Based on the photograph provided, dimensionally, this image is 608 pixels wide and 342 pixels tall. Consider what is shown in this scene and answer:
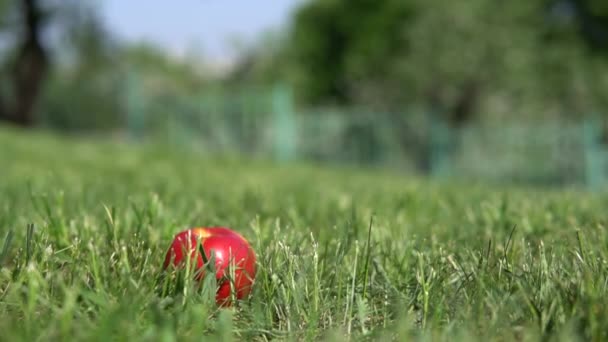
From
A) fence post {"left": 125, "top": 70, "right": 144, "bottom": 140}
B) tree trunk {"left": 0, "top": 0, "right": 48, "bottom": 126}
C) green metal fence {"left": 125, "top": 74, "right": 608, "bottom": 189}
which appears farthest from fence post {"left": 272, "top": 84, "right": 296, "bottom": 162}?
tree trunk {"left": 0, "top": 0, "right": 48, "bottom": 126}

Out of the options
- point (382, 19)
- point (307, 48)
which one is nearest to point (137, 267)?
point (382, 19)

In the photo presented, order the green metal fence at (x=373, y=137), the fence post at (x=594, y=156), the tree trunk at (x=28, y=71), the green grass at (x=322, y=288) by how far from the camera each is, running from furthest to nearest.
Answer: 1. the tree trunk at (x=28, y=71)
2. the green metal fence at (x=373, y=137)
3. the fence post at (x=594, y=156)
4. the green grass at (x=322, y=288)

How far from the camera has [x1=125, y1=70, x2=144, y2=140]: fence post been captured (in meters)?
17.1

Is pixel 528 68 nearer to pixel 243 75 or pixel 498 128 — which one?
pixel 498 128

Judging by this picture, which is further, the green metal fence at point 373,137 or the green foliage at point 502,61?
the green foliage at point 502,61

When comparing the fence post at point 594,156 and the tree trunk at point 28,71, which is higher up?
the tree trunk at point 28,71

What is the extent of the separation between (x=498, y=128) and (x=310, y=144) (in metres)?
4.60

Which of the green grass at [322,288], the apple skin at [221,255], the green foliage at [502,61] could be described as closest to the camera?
the green grass at [322,288]

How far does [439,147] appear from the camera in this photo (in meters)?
16.1

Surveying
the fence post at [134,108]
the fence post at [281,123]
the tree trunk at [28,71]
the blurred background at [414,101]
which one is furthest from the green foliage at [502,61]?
the tree trunk at [28,71]

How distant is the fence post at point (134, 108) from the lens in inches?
673

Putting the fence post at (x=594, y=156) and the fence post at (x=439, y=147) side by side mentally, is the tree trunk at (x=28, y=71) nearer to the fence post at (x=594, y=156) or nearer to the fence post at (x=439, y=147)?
the fence post at (x=439, y=147)

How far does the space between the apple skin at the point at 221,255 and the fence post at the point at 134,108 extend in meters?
15.5

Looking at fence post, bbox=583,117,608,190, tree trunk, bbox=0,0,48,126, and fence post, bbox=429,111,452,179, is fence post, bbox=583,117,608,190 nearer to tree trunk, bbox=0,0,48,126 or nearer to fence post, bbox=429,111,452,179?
fence post, bbox=429,111,452,179
